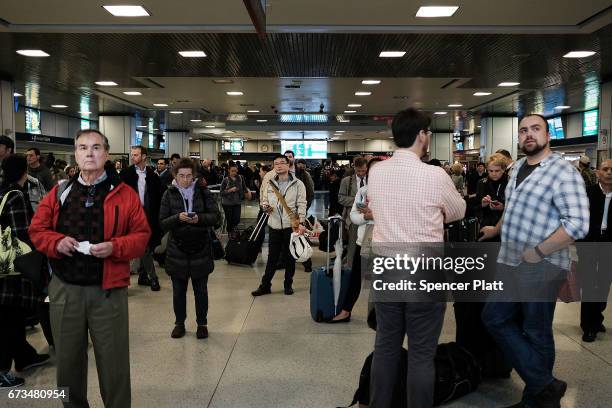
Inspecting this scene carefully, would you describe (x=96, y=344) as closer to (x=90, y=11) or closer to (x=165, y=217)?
(x=165, y=217)

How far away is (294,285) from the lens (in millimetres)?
6957

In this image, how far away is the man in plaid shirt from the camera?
9.21 feet

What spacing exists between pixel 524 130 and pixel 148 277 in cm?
545

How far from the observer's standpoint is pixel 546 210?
287 centimetres

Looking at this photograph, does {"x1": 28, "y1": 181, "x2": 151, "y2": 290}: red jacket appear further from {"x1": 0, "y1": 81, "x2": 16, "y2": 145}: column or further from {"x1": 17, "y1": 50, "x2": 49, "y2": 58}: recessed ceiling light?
{"x1": 0, "y1": 81, "x2": 16, "y2": 145}: column

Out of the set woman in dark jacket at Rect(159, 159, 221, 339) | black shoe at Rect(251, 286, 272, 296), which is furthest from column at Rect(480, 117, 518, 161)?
woman in dark jacket at Rect(159, 159, 221, 339)

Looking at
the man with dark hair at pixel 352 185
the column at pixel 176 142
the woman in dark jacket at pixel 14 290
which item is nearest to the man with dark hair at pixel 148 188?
the man with dark hair at pixel 352 185

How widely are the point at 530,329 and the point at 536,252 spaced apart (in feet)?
1.70

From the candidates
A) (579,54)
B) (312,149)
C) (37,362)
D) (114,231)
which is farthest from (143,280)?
(312,149)

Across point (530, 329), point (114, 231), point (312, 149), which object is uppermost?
point (312, 149)

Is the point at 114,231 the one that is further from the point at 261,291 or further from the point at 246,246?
the point at 246,246

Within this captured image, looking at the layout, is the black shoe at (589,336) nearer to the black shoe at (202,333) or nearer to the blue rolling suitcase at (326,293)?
the blue rolling suitcase at (326,293)

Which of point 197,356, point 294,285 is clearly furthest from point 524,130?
point 294,285

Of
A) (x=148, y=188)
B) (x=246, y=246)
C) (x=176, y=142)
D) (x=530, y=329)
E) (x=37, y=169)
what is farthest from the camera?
(x=176, y=142)
